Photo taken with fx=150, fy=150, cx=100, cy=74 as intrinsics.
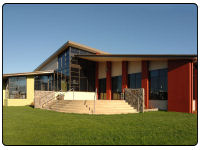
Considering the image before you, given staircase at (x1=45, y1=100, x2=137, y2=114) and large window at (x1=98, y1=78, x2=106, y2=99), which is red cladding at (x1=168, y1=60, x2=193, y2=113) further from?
large window at (x1=98, y1=78, x2=106, y2=99)

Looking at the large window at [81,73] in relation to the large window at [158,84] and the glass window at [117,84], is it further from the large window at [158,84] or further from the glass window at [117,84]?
the large window at [158,84]

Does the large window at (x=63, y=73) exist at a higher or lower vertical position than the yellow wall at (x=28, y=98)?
higher

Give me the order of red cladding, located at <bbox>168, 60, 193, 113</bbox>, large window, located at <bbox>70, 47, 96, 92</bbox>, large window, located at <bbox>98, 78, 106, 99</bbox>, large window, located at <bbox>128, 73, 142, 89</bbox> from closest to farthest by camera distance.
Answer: red cladding, located at <bbox>168, 60, 193, 113</bbox> < large window, located at <bbox>128, 73, 142, 89</bbox> < large window, located at <bbox>70, 47, 96, 92</bbox> < large window, located at <bbox>98, 78, 106, 99</bbox>

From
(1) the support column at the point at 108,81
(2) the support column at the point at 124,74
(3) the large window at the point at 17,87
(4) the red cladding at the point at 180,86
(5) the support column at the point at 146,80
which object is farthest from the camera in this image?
(3) the large window at the point at 17,87

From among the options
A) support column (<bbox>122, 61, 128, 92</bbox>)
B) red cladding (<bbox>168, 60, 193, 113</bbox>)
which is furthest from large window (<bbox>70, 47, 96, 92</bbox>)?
red cladding (<bbox>168, 60, 193, 113</bbox>)

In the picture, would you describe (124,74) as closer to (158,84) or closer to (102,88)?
(158,84)

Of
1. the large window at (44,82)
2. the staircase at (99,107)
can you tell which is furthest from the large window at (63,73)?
the staircase at (99,107)

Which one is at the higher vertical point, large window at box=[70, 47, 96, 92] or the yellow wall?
large window at box=[70, 47, 96, 92]

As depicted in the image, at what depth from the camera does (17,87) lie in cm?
2075

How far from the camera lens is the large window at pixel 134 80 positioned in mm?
16625

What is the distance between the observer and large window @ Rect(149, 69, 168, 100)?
14470 millimetres

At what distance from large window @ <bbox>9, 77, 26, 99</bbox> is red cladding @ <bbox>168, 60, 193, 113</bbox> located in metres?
18.3

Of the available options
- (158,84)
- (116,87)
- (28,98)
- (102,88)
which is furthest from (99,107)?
(28,98)

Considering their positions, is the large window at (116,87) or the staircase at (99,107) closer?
the staircase at (99,107)
